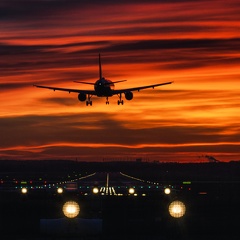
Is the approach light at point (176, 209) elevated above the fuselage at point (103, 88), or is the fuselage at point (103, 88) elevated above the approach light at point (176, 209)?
the fuselage at point (103, 88)

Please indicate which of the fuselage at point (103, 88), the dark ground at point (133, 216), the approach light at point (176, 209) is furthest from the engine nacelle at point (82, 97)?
the approach light at point (176, 209)

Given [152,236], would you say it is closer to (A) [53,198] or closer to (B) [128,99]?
(A) [53,198]

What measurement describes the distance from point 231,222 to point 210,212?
986cm

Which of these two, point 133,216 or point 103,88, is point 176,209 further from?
point 103,88

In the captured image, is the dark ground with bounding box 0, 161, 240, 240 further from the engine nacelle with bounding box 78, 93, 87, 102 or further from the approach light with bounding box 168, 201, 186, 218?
the engine nacelle with bounding box 78, 93, 87, 102

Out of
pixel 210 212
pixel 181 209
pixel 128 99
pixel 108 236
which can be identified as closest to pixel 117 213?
pixel 210 212

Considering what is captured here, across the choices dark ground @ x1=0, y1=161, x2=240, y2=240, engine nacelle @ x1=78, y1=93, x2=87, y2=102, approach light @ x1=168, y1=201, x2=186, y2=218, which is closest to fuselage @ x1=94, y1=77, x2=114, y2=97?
engine nacelle @ x1=78, y1=93, x2=87, y2=102

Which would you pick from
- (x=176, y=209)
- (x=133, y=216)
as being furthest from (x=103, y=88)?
(x=176, y=209)

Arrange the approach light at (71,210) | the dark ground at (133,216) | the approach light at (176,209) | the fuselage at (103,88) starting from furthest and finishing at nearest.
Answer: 1. the fuselage at (103,88)
2. the dark ground at (133,216)
3. the approach light at (176,209)
4. the approach light at (71,210)

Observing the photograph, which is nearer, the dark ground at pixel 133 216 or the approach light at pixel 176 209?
the approach light at pixel 176 209

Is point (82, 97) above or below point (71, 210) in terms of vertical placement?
above

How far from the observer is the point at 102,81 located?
121312mm

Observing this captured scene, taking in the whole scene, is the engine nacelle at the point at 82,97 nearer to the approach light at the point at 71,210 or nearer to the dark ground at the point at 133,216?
the dark ground at the point at 133,216

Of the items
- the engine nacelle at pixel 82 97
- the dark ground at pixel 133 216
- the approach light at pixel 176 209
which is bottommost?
the approach light at pixel 176 209
